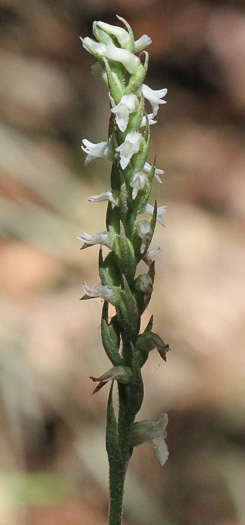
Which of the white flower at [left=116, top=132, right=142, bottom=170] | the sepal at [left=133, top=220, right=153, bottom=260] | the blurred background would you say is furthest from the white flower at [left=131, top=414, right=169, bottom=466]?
the blurred background

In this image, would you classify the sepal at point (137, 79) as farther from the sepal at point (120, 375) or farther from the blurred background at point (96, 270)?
the blurred background at point (96, 270)

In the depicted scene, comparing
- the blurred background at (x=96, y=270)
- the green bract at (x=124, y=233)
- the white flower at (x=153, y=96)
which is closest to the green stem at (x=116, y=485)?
the green bract at (x=124, y=233)

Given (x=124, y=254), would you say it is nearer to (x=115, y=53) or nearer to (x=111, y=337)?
(x=111, y=337)

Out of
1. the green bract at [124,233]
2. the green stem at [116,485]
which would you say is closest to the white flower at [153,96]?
the green bract at [124,233]

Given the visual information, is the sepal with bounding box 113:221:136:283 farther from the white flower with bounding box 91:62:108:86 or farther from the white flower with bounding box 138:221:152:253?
the white flower with bounding box 91:62:108:86

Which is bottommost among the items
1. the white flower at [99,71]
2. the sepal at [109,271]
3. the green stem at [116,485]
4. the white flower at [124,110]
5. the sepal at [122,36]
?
the green stem at [116,485]

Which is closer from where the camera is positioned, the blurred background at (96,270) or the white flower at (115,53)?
the white flower at (115,53)

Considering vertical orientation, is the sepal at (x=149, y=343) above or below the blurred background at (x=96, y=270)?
below

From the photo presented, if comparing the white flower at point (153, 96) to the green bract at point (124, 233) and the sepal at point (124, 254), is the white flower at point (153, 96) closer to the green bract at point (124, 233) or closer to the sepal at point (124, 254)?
the green bract at point (124, 233)

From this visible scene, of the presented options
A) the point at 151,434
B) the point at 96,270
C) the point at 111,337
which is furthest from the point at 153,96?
the point at 96,270
